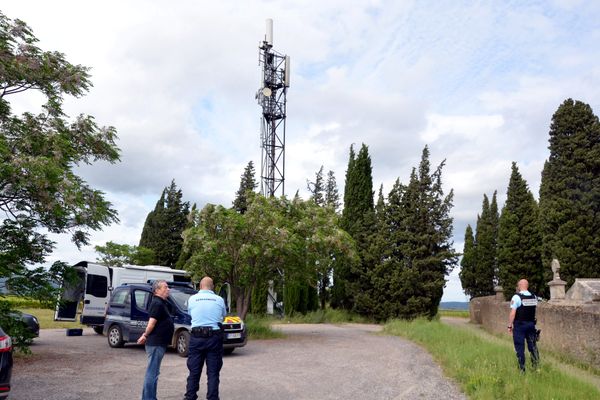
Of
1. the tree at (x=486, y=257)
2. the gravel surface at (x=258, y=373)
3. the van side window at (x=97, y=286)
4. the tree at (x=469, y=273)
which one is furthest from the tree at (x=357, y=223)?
the tree at (x=469, y=273)

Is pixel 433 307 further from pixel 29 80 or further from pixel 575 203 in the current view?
pixel 29 80

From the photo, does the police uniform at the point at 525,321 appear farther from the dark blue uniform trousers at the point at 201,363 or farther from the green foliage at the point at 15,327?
the green foliage at the point at 15,327

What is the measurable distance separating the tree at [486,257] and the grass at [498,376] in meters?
36.3

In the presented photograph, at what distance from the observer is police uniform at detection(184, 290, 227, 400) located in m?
7.15

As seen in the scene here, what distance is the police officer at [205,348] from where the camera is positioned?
7152 millimetres

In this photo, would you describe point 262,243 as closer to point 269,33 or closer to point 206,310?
point 206,310

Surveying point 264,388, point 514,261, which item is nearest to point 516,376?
point 264,388

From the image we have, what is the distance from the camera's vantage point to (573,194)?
28.8 metres

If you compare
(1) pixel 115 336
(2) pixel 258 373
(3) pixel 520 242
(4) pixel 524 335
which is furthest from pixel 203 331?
(3) pixel 520 242

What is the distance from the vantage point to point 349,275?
3244 centimetres

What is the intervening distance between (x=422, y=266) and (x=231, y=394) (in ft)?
75.8

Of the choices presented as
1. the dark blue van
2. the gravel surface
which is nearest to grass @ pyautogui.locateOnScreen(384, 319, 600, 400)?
the gravel surface

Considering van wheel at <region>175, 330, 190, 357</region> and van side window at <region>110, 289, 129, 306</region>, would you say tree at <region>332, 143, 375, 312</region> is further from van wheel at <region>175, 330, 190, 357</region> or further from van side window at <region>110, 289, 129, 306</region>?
van wheel at <region>175, 330, 190, 357</region>

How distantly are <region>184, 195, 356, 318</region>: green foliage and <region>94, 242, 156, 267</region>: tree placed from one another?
72.0 ft
